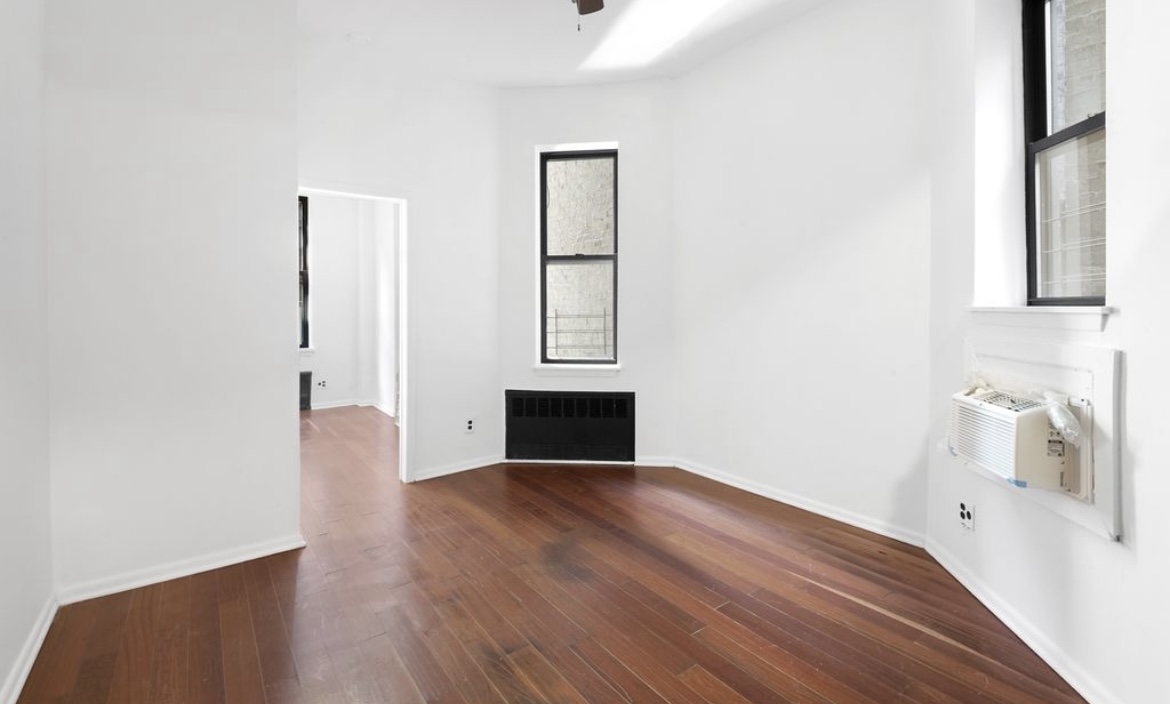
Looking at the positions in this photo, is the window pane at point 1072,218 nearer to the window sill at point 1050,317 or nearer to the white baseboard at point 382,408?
the window sill at point 1050,317

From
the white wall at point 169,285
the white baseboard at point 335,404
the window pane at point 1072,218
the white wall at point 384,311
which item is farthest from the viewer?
the white baseboard at point 335,404

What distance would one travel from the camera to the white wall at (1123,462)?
4.95 ft

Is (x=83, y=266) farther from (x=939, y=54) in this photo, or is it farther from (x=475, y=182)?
(x=939, y=54)

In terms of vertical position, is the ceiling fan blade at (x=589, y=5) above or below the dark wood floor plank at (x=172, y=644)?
above

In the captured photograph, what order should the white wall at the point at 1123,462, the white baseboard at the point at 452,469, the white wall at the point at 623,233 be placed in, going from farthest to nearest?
the white wall at the point at 623,233, the white baseboard at the point at 452,469, the white wall at the point at 1123,462

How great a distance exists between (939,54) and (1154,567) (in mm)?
2364

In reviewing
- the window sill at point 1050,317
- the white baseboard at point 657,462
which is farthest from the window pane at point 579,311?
the window sill at point 1050,317

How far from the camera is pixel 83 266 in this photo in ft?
7.58

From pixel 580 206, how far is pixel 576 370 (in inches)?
54.7

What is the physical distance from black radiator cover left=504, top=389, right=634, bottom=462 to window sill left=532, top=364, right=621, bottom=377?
151mm

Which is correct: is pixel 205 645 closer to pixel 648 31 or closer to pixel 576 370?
pixel 576 370

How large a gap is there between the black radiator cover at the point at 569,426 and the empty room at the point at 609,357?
0.10ft

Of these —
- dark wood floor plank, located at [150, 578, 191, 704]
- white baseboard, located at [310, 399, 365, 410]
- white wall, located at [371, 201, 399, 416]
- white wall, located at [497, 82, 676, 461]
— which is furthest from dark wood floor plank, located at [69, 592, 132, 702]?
white baseboard, located at [310, 399, 365, 410]

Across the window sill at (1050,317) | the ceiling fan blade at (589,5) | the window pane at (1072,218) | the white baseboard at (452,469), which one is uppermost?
the ceiling fan blade at (589,5)
